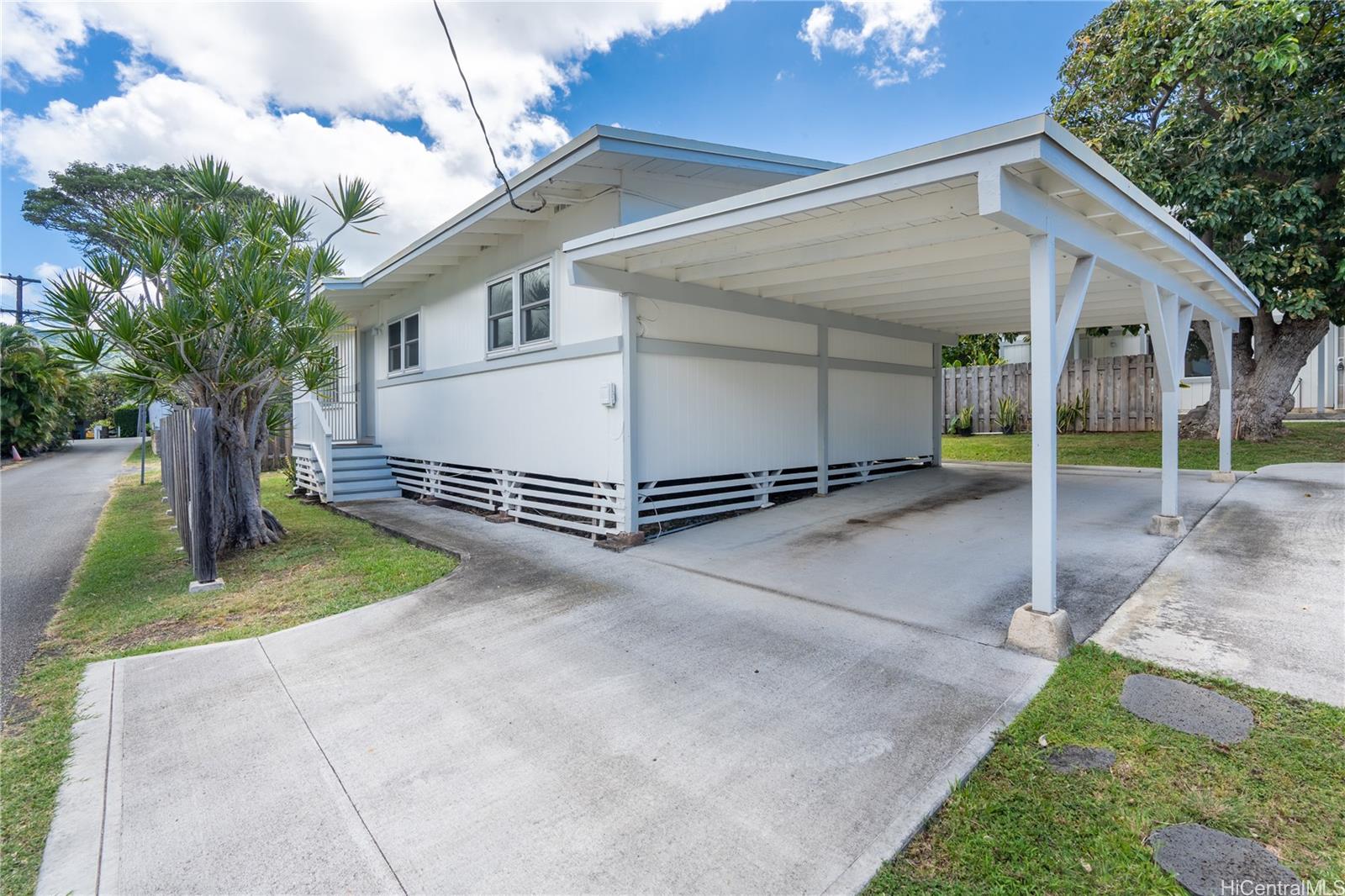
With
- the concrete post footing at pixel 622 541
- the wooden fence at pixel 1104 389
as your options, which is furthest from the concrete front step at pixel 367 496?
the wooden fence at pixel 1104 389

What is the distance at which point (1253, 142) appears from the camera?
9078 mm

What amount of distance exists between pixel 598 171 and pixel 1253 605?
608 cm

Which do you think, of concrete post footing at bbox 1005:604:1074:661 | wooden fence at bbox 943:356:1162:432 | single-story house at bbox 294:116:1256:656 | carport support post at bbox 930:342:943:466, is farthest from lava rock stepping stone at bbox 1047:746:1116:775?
wooden fence at bbox 943:356:1162:432

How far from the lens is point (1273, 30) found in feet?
27.3

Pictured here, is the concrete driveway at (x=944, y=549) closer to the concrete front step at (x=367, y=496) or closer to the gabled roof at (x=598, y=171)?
the gabled roof at (x=598, y=171)

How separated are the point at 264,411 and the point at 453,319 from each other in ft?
9.63

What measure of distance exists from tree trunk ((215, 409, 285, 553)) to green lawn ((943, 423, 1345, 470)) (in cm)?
1123

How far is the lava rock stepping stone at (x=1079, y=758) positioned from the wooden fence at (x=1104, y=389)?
35.1ft

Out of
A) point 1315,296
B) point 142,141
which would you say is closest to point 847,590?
point 1315,296

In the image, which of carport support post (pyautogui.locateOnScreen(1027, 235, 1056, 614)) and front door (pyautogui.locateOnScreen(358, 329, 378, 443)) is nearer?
carport support post (pyautogui.locateOnScreen(1027, 235, 1056, 614))

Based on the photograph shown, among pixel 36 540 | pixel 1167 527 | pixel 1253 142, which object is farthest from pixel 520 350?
pixel 1253 142

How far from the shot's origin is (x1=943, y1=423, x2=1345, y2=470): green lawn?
31.6 ft

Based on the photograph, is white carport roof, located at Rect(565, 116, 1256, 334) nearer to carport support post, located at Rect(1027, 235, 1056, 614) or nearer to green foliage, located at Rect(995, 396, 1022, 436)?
carport support post, located at Rect(1027, 235, 1056, 614)

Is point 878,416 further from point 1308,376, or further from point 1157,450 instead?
point 1308,376
